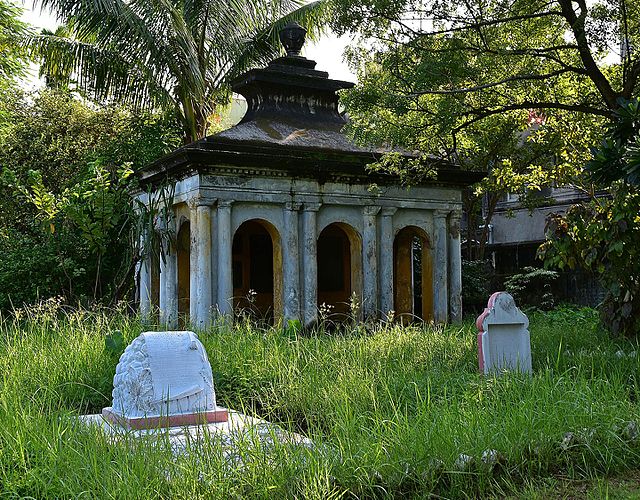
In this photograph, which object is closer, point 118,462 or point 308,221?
point 118,462

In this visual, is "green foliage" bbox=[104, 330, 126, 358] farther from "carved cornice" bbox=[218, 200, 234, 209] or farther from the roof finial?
the roof finial

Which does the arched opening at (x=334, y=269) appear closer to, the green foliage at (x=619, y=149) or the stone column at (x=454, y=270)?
the stone column at (x=454, y=270)

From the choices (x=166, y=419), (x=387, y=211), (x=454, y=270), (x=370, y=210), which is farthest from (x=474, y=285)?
(x=166, y=419)

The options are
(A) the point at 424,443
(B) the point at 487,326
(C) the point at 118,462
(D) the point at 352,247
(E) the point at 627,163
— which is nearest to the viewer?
(C) the point at 118,462

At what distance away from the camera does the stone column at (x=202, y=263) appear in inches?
523

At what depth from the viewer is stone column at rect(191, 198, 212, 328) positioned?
13297mm

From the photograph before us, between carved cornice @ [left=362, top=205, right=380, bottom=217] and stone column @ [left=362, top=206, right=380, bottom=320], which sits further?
carved cornice @ [left=362, top=205, right=380, bottom=217]

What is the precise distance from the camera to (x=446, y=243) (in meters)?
16.0

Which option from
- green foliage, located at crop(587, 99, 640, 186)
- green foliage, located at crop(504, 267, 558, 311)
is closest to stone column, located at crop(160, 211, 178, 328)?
green foliage, located at crop(587, 99, 640, 186)

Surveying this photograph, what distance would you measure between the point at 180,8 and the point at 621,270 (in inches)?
602

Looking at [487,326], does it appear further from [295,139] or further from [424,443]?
[295,139]

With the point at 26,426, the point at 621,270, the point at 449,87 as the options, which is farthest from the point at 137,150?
the point at 26,426

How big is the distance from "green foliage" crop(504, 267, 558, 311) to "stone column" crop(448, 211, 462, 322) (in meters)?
6.86

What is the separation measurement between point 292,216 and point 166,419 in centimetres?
776
